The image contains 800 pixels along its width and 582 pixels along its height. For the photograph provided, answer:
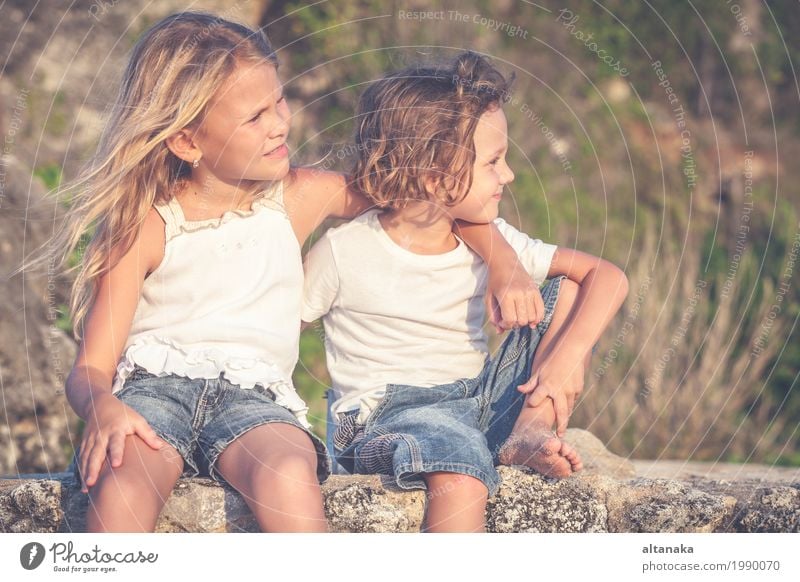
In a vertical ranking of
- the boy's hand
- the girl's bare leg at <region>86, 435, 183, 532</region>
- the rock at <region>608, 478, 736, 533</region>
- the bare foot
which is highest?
the boy's hand

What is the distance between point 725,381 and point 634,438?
47cm

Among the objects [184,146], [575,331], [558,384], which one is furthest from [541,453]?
[184,146]

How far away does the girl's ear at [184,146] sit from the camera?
7.64 ft

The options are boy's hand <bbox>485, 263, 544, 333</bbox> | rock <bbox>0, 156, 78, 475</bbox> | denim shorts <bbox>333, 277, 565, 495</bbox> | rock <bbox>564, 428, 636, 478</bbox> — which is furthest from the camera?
rock <bbox>0, 156, 78, 475</bbox>

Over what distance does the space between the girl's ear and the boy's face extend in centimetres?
59

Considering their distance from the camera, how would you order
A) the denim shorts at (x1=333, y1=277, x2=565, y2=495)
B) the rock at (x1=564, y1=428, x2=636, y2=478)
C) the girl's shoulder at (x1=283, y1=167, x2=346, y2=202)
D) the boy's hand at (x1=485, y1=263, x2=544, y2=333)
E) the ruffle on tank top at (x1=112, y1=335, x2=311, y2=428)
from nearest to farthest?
the denim shorts at (x1=333, y1=277, x2=565, y2=495), the ruffle on tank top at (x1=112, y1=335, x2=311, y2=428), the boy's hand at (x1=485, y1=263, x2=544, y2=333), the girl's shoulder at (x1=283, y1=167, x2=346, y2=202), the rock at (x1=564, y1=428, x2=636, y2=478)

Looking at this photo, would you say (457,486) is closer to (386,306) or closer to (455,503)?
(455,503)

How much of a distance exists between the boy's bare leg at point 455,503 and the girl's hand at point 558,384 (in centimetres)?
31

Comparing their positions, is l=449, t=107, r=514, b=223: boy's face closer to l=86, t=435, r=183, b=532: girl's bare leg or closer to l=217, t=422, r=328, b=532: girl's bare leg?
l=217, t=422, r=328, b=532: girl's bare leg

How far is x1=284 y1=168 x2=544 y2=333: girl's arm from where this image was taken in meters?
2.34

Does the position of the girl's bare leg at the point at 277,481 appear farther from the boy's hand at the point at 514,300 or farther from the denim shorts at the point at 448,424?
the boy's hand at the point at 514,300

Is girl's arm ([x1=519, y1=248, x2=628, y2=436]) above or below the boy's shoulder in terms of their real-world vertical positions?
below

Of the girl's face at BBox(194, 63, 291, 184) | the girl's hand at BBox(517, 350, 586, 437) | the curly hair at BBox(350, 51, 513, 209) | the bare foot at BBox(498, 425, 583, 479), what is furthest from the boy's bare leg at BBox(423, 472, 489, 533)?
the girl's face at BBox(194, 63, 291, 184)

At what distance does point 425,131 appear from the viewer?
2393mm
